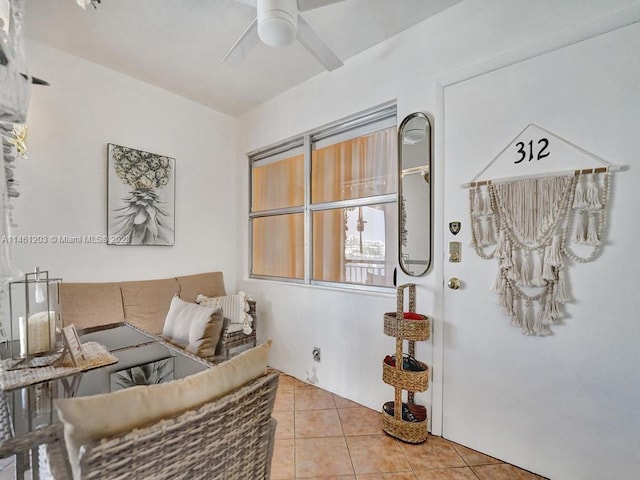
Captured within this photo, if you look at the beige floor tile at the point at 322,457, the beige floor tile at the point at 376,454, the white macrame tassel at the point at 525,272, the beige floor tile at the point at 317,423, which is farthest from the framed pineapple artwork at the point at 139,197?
the white macrame tassel at the point at 525,272

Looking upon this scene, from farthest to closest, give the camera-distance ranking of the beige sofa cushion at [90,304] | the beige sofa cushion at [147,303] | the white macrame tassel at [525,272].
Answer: the beige sofa cushion at [147,303] → the beige sofa cushion at [90,304] → the white macrame tassel at [525,272]

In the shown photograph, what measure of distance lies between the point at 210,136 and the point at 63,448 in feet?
9.89

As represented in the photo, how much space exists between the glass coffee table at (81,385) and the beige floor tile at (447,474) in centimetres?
129

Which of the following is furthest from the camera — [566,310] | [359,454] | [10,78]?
[359,454]

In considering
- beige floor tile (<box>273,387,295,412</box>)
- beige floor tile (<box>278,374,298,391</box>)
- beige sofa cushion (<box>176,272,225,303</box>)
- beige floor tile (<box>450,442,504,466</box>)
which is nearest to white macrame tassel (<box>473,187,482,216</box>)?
beige floor tile (<box>450,442,504,466</box>)

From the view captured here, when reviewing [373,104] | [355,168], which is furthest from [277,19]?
[355,168]

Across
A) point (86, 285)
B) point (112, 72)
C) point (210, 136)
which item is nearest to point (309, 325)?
point (86, 285)

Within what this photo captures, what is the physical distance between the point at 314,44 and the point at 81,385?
1.90 m

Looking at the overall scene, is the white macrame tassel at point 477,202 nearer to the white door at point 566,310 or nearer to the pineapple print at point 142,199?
the white door at point 566,310

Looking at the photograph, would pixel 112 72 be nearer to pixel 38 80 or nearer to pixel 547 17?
pixel 38 80

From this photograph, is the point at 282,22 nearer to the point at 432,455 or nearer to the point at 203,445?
the point at 203,445

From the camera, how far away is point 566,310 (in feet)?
4.92

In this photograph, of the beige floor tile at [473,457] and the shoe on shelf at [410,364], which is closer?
the beige floor tile at [473,457]

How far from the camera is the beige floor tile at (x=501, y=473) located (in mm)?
1546
